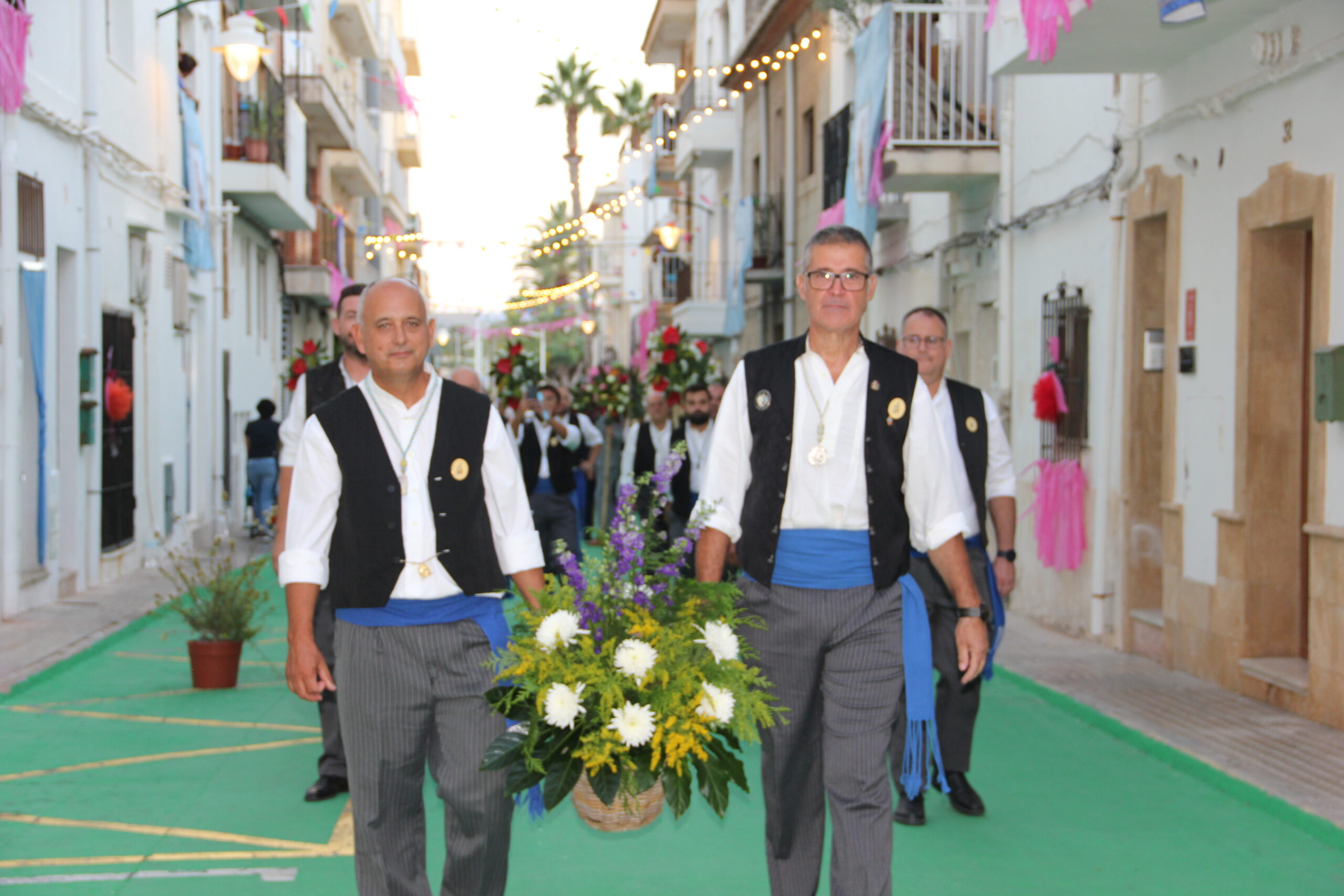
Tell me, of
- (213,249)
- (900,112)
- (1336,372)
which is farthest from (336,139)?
(1336,372)

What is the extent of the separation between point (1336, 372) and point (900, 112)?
7.73 m

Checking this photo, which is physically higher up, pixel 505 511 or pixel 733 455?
pixel 733 455

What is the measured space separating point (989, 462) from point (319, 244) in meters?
26.4

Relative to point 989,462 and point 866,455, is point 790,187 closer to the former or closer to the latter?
point 989,462

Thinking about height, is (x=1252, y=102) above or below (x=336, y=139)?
below

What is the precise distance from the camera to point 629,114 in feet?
185

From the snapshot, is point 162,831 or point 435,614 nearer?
point 435,614

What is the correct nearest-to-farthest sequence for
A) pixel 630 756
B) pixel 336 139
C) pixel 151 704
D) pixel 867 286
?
pixel 630 756, pixel 867 286, pixel 151 704, pixel 336 139

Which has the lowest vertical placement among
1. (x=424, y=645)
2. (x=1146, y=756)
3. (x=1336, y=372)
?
(x=1146, y=756)

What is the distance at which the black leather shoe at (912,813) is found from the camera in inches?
246

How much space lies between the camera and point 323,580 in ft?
13.8

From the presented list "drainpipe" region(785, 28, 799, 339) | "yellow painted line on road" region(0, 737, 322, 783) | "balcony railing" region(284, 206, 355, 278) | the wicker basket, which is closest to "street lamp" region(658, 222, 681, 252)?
"drainpipe" region(785, 28, 799, 339)

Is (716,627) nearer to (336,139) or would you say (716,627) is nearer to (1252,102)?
(1252,102)

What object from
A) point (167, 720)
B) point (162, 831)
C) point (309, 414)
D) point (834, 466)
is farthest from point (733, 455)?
point (167, 720)
